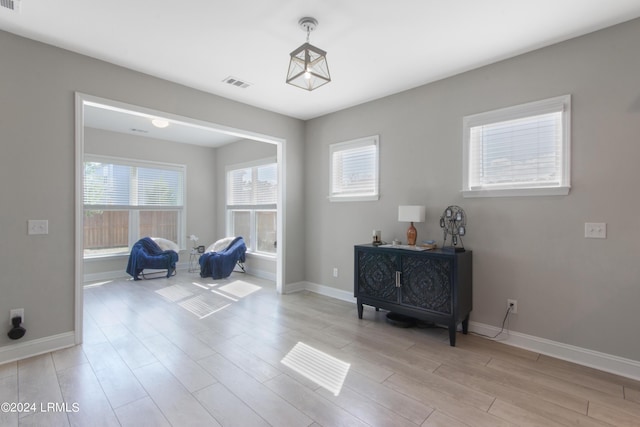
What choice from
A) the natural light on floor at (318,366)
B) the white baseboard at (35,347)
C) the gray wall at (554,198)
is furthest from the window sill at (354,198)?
the white baseboard at (35,347)

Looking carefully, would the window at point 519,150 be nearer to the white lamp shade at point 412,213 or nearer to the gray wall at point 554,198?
the gray wall at point 554,198

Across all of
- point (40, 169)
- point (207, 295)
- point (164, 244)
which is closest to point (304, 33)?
point (40, 169)

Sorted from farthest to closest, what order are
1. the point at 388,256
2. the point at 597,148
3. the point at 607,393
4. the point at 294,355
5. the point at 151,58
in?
1. the point at 388,256
2. the point at 151,58
3. the point at 294,355
4. the point at 597,148
5. the point at 607,393

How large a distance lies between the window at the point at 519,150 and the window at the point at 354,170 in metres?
1.20

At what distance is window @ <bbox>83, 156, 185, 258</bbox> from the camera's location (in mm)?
5703

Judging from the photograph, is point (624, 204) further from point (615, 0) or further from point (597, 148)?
point (615, 0)

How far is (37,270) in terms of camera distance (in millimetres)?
2752

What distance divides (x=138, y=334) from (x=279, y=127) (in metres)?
3.23

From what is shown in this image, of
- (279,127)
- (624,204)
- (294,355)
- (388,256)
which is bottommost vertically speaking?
(294,355)

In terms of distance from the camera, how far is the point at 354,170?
439 cm

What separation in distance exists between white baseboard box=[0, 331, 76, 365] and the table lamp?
3.49 metres

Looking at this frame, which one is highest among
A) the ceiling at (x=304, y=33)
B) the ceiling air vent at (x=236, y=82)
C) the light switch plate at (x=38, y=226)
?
the ceiling at (x=304, y=33)

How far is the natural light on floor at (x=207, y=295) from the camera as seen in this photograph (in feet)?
13.2

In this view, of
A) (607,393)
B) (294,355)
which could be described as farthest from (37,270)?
(607,393)
